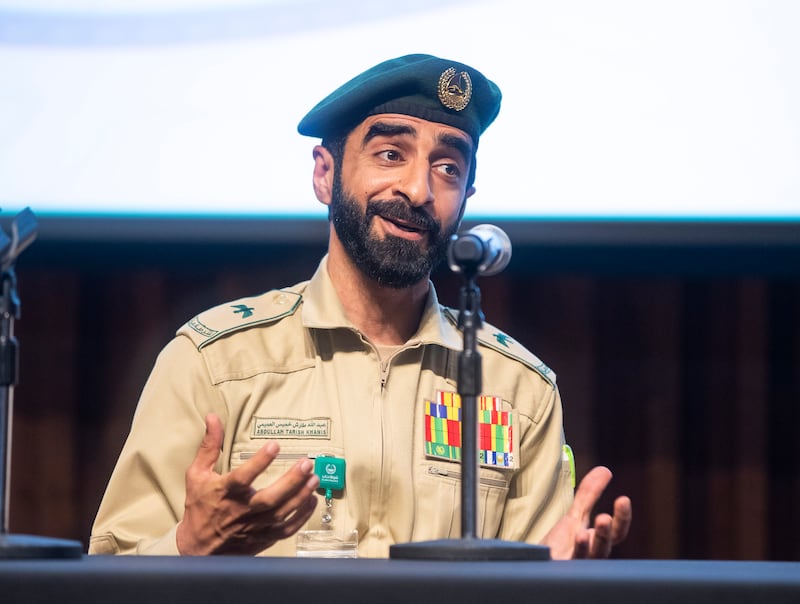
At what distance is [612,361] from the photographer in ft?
10.0

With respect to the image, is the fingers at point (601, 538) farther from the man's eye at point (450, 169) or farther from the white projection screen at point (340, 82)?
the white projection screen at point (340, 82)

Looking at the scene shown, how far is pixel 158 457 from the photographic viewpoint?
6.22ft

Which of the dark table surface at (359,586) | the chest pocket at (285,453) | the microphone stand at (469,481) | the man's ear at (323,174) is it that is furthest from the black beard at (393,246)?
the dark table surface at (359,586)

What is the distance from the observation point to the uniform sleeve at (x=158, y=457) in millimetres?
1850

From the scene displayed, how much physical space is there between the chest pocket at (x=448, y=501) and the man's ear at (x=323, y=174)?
553 mm

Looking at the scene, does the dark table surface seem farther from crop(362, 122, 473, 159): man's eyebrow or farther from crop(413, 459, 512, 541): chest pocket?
crop(362, 122, 473, 159): man's eyebrow

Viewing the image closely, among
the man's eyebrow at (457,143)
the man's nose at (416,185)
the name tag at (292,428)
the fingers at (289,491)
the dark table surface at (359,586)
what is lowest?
the dark table surface at (359,586)

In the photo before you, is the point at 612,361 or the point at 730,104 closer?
the point at 730,104

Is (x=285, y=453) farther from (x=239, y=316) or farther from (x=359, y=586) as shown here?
(x=359, y=586)

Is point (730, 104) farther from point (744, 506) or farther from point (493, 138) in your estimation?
point (744, 506)

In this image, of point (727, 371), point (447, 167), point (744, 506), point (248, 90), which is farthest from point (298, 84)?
point (744, 506)

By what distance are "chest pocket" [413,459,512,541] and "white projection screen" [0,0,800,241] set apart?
0.84 meters

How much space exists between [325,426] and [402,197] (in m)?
0.42

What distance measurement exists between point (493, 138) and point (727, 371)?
0.93 meters
